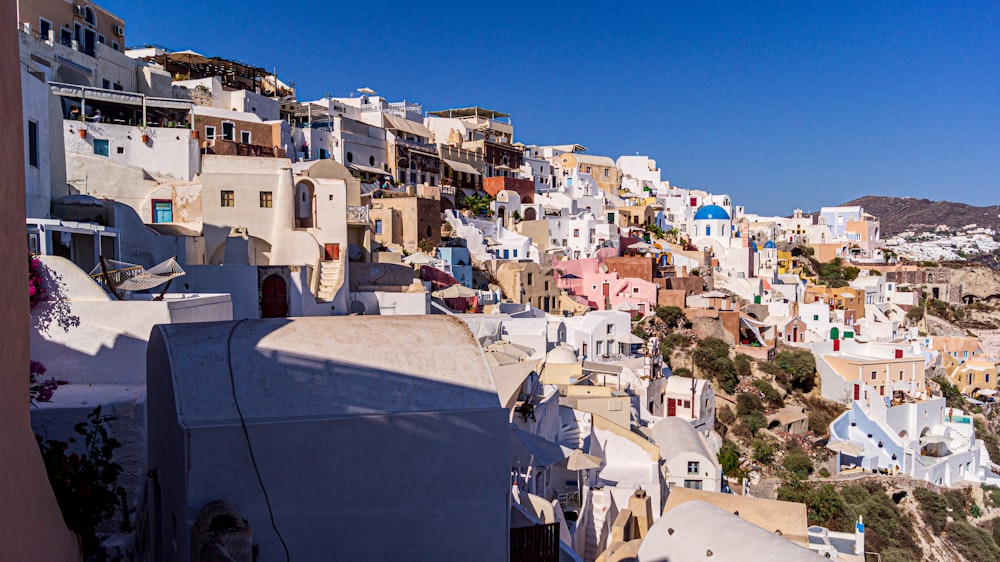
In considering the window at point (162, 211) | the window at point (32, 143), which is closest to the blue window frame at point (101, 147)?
the window at point (162, 211)

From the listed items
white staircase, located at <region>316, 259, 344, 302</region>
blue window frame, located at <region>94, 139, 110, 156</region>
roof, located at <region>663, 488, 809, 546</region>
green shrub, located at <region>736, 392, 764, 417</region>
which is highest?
blue window frame, located at <region>94, 139, 110, 156</region>

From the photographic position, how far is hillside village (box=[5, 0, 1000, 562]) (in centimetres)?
534

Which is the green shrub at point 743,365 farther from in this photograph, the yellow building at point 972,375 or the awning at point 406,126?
the awning at point 406,126

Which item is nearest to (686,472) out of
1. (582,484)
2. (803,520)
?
(582,484)

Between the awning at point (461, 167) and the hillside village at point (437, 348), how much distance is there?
2.05 ft

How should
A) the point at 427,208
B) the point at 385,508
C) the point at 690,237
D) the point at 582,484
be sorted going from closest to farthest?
the point at 385,508
the point at 582,484
the point at 427,208
the point at 690,237

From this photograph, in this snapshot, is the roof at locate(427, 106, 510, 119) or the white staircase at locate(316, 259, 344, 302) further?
the roof at locate(427, 106, 510, 119)

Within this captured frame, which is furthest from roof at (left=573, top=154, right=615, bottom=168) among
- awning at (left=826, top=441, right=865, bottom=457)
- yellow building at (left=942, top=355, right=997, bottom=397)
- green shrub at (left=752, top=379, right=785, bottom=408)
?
awning at (left=826, top=441, right=865, bottom=457)

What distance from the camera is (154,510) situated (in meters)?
6.04

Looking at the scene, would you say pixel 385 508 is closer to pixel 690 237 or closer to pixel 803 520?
pixel 803 520

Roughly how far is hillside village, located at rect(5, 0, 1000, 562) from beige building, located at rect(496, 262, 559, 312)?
0.49 ft

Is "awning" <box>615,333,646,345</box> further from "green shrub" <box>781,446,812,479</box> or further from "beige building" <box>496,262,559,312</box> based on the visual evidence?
"green shrub" <box>781,446,812,479</box>

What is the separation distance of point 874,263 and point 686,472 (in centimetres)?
5464

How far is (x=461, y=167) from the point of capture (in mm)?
46156
